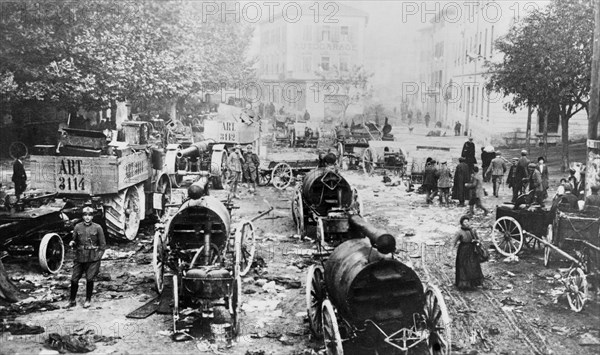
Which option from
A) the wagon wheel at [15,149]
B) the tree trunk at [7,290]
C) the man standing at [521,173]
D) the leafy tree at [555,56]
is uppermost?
the leafy tree at [555,56]

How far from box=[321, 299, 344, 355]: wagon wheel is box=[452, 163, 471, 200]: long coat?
12.7 metres

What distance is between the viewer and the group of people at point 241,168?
20.4m

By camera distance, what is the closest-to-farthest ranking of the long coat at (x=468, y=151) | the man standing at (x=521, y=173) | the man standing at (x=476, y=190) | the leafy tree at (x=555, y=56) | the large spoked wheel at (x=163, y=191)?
the large spoked wheel at (x=163, y=191), the man standing at (x=476, y=190), the man standing at (x=521, y=173), the leafy tree at (x=555, y=56), the long coat at (x=468, y=151)

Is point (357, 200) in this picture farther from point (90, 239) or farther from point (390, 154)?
point (390, 154)

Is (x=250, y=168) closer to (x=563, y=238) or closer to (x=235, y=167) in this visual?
(x=235, y=167)

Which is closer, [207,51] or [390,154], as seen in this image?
[390,154]

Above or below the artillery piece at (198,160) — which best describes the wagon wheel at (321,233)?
below

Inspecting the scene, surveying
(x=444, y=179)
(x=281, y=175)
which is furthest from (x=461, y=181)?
(x=281, y=175)

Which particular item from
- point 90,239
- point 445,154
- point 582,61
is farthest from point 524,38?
point 90,239

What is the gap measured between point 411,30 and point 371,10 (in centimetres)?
654

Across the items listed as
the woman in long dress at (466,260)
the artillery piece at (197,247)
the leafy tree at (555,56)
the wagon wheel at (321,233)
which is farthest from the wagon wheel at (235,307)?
the leafy tree at (555,56)

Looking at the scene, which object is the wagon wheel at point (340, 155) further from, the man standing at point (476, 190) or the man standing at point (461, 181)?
the man standing at point (476, 190)

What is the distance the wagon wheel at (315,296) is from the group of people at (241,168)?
11.8 m

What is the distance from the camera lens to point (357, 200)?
615 inches
